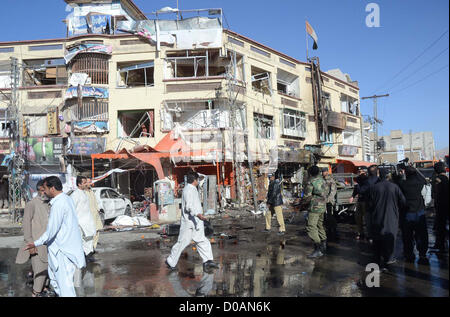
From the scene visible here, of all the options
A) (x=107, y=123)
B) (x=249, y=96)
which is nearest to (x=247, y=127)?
(x=249, y=96)

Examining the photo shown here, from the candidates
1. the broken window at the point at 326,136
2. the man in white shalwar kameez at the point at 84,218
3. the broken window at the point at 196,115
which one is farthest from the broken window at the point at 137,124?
the man in white shalwar kameez at the point at 84,218

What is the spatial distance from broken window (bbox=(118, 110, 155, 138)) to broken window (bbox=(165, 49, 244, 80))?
2746mm

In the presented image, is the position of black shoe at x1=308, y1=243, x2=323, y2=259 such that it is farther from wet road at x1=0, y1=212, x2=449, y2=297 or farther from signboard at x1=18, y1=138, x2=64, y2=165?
signboard at x1=18, y1=138, x2=64, y2=165

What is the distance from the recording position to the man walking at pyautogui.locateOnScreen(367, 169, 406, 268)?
18.7 feet

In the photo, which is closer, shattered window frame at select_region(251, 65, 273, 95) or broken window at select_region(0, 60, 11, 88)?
broken window at select_region(0, 60, 11, 88)

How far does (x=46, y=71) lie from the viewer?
21.9 m

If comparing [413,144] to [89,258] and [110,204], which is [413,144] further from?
[89,258]

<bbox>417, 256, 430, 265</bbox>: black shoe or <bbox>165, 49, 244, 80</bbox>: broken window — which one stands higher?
<bbox>165, 49, 244, 80</bbox>: broken window

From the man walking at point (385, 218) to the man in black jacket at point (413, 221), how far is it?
50 centimetres

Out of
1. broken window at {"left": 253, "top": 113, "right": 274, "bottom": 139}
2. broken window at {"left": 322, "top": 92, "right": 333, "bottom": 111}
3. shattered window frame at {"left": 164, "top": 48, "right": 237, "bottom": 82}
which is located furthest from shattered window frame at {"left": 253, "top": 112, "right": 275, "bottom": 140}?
broken window at {"left": 322, "top": 92, "right": 333, "bottom": 111}

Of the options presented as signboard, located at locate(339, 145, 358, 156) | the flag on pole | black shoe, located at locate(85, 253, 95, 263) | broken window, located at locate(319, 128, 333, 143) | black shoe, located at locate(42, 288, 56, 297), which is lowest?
black shoe, located at locate(85, 253, 95, 263)

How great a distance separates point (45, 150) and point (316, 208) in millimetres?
17991

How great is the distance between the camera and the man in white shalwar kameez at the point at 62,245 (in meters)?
4.11
